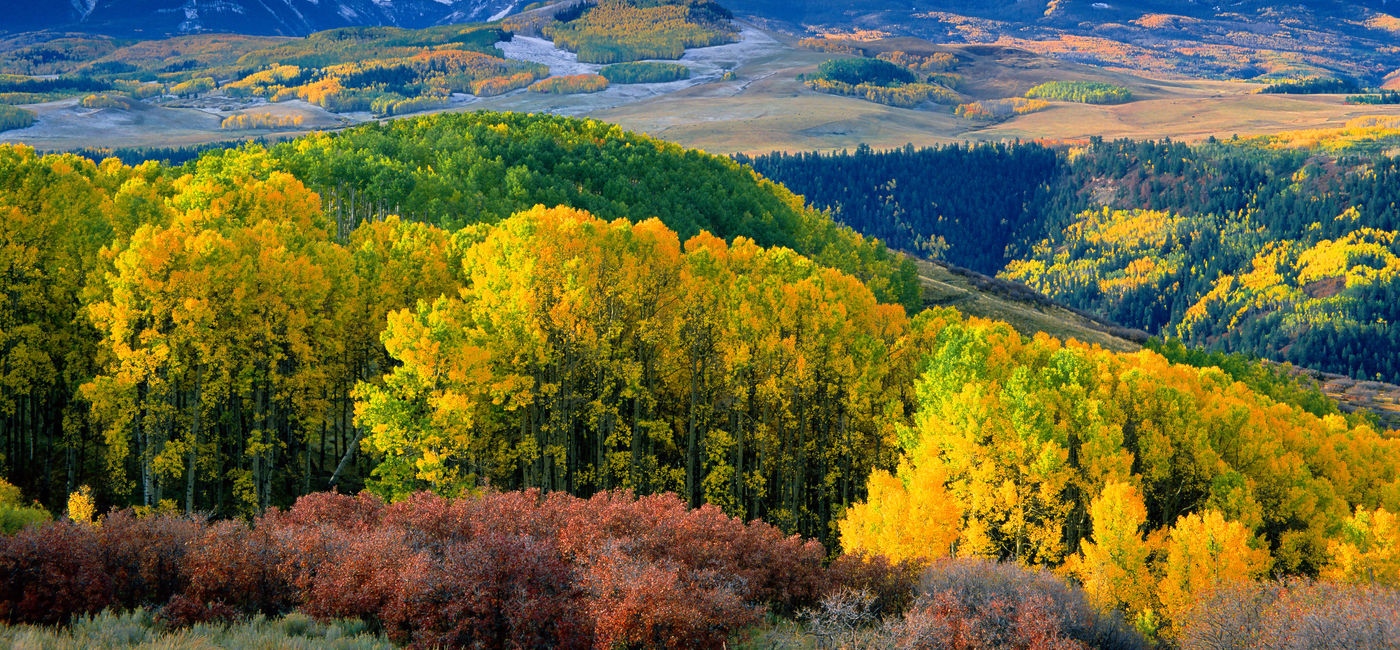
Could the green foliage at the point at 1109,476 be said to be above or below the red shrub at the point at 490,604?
below

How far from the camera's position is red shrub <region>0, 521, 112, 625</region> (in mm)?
28969

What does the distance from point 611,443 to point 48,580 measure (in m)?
32.3

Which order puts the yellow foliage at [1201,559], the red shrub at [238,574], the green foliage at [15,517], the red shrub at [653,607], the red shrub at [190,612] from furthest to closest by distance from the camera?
the yellow foliage at [1201,559] < the green foliage at [15,517] < the red shrub at [238,574] < the red shrub at [653,607] < the red shrub at [190,612]

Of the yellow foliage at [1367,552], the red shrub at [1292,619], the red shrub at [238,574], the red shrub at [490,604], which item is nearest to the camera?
the red shrub at [490,604]

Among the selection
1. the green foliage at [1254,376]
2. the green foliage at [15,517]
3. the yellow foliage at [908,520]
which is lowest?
the green foliage at [1254,376]

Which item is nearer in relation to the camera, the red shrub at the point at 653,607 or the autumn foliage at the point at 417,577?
the red shrub at the point at 653,607

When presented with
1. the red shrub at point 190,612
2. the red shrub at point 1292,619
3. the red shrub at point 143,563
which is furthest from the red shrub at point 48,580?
the red shrub at point 1292,619

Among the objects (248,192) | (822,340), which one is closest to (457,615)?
(822,340)

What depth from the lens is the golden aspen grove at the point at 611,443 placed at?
111ft

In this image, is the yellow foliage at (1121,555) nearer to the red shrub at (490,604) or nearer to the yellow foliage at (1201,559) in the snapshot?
the yellow foliage at (1201,559)

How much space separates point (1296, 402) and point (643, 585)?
125m

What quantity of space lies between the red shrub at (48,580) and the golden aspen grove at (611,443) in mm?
875

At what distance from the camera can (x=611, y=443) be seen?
58.5 meters

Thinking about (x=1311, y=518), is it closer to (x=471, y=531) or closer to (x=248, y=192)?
(x=471, y=531)
